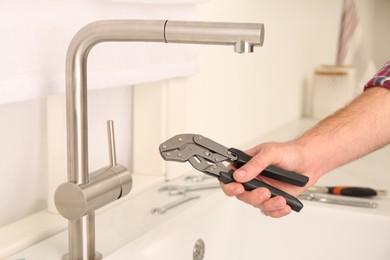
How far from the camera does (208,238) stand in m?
0.98

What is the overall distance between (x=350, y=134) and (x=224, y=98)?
0.52m

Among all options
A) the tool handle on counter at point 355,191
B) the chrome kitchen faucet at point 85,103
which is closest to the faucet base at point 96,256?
the chrome kitchen faucet at point 85,103

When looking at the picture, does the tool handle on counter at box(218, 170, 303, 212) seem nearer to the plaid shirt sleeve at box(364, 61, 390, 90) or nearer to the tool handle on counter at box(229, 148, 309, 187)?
the tool handle on counter at box(229, 148, 309, 187)

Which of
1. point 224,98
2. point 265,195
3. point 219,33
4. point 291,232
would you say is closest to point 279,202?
point 265,195

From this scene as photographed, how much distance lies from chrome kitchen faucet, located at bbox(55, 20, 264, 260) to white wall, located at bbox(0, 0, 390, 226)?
0.29ft

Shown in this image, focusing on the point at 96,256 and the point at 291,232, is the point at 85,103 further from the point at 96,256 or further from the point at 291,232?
the point at 291,232

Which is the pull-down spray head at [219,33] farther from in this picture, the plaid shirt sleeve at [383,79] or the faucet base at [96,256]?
the plaid shirt sleeve at [383,79]

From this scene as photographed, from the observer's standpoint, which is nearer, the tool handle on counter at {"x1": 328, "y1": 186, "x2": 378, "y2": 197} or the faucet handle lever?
the faucet handle lever

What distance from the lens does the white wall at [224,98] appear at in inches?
35.1

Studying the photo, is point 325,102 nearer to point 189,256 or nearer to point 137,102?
point 137,102

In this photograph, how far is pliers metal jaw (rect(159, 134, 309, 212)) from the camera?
2.33 ft

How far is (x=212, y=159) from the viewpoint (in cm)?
73

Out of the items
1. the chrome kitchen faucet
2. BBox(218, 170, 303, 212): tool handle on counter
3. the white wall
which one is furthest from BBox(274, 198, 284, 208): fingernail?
the white wall

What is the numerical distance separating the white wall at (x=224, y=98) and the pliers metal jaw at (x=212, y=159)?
21cm
